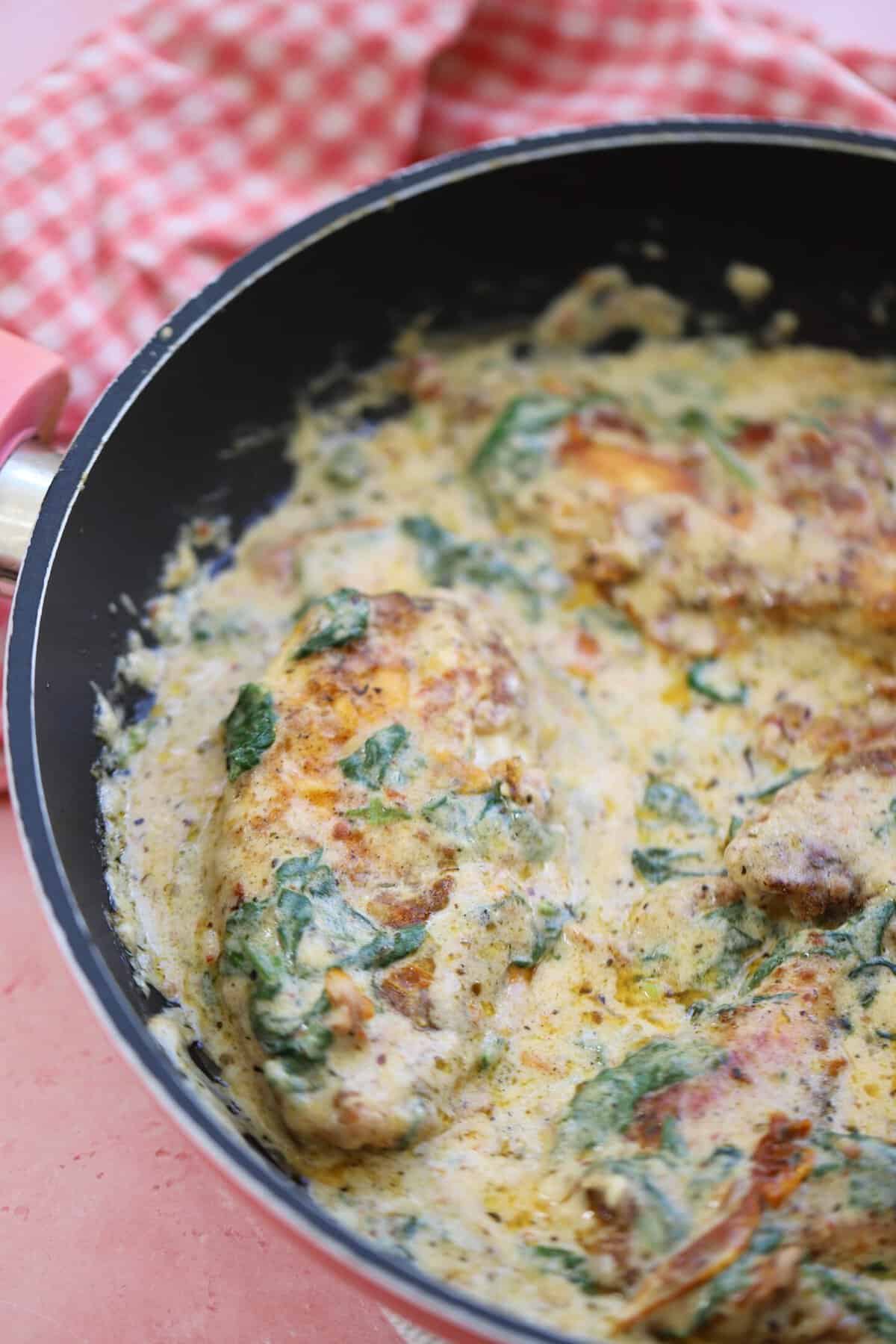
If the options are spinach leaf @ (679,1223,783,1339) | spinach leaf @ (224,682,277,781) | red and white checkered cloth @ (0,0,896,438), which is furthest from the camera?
red and white checkered cloth @ (0,0,896,438)

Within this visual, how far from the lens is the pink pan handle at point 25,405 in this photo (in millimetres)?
1975

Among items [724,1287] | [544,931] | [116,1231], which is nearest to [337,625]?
[544,931]

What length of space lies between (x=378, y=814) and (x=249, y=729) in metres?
0.26

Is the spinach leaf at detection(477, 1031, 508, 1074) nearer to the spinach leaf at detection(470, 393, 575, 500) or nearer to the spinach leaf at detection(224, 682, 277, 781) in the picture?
the spinach leaf at detection(224, 682, 277, 781)

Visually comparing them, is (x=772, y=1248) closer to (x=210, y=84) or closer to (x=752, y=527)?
(x=752, y=527)

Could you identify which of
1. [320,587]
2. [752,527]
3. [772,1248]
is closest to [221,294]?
[320,587]

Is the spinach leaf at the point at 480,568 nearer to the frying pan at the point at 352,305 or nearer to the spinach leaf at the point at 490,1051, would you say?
the frying pan at the point at 352,305

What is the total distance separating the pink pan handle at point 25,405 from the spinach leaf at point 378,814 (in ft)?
1.89

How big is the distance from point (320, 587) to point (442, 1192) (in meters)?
1.08

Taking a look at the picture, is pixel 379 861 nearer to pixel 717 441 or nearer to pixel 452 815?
pixel 452 815

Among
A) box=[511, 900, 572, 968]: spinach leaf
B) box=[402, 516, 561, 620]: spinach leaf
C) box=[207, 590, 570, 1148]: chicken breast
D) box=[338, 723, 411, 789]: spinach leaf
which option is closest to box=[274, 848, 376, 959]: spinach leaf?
box=[207, 590, 570, 1148]: chicken breast

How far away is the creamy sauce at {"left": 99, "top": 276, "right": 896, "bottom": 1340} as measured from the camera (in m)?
1.72

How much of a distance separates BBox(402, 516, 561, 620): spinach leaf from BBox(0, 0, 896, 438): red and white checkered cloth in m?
0.72

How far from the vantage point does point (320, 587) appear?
94.8 inches
